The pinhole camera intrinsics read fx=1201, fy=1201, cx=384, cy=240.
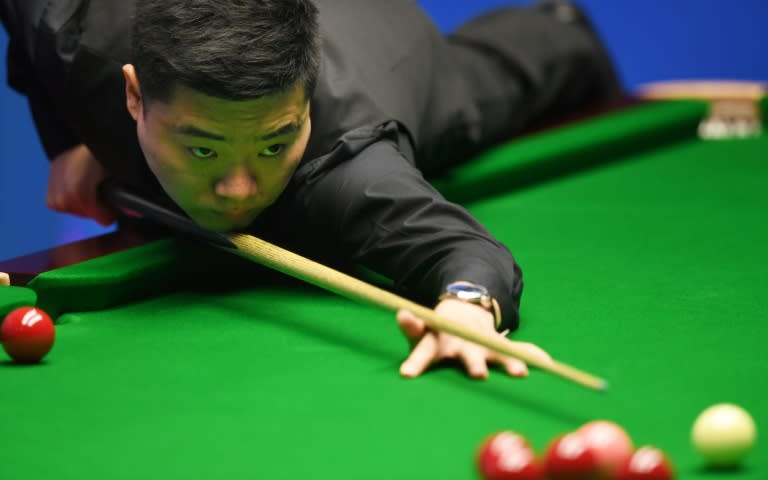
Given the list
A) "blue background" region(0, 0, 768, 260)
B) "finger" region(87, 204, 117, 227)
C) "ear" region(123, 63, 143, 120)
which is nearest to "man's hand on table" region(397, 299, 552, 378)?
"ear" region(123, 63, 143, 120)

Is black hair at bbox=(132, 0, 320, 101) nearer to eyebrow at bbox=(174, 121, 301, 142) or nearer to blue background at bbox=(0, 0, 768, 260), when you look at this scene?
eyebrow at bbox=(174, 121, 301, 142)

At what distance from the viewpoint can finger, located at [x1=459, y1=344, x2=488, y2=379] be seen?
6.29 ft

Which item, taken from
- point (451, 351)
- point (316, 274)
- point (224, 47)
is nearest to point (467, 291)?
point (451, 351)

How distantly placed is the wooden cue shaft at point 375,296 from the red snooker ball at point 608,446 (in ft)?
0.69

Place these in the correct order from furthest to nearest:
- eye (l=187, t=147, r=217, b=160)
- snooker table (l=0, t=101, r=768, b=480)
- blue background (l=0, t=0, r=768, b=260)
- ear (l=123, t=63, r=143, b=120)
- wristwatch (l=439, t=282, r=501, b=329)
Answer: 1. blue background (l=0, t=0, r=768, b=260)
2. ear (l=123, t=63, r=143, b=120)
3. eye (l=187, t=147, r=217, b=160)
4. wristwatch (l=439, t=282, r=501, b=329)
5. snooker table (l=0, t=101, r=768, b=480)

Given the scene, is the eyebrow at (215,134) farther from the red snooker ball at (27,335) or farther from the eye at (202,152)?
the red snooker ball at (27,335)

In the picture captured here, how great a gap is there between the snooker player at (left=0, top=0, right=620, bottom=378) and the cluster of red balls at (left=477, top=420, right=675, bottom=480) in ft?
1.41

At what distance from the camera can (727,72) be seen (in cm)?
562

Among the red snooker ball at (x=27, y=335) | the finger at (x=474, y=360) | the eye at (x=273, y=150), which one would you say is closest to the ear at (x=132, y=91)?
the eye at (x=273, y=150)

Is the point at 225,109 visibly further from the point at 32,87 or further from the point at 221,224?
the point at 32,87

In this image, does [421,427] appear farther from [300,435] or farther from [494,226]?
[494,226]

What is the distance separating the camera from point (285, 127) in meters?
2.23

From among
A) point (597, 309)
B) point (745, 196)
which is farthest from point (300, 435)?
point (745, 196)

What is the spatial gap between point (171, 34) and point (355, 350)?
67cm
